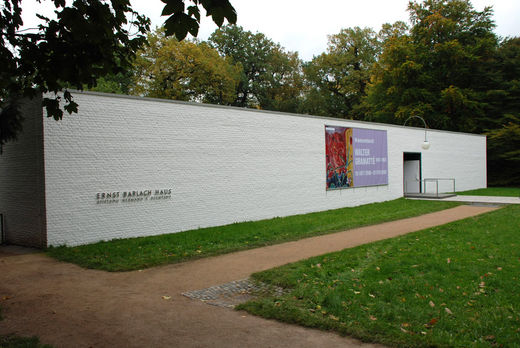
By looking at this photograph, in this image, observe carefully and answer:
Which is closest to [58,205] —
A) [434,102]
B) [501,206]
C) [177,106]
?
Result: [177,106]

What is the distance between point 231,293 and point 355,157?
45.4 feet

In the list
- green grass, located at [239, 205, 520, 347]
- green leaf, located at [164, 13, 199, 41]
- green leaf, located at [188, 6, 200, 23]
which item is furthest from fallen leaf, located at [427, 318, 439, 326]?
green leaf, located at [188, 6, 200, 23]

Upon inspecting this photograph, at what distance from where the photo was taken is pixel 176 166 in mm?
12516

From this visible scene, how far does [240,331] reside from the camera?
4777 millimetres

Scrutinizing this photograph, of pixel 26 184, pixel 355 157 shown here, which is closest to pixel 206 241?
pixel 26 184

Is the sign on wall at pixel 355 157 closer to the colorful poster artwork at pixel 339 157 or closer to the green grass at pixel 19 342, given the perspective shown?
the colorful poster artwork at pixel 339 157

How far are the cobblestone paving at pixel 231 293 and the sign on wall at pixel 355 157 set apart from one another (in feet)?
37.5

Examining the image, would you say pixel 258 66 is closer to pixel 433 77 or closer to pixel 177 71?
pixel 177 71

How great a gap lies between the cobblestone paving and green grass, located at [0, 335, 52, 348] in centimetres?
221

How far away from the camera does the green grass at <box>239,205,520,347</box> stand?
4.52 metres

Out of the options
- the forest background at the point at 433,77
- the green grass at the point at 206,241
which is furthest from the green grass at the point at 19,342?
the forest background at the point at 433,77

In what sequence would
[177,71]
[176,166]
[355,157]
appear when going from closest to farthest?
1. [176,166]
2. [355,157]
3. [177,71]

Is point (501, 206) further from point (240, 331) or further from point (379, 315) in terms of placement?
point (240, 331)

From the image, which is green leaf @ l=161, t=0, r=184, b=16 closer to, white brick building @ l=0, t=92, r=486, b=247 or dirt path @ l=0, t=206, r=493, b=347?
dirt path @ l=0, t=206, r=493, b=347
